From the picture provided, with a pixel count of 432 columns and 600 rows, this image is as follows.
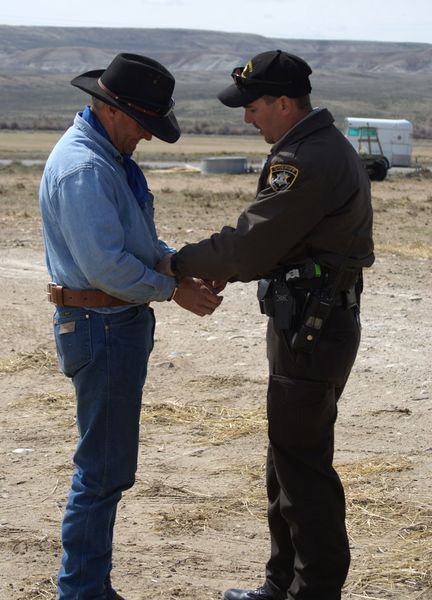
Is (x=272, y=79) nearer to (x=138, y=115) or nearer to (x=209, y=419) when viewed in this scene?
(x=138, y=115)

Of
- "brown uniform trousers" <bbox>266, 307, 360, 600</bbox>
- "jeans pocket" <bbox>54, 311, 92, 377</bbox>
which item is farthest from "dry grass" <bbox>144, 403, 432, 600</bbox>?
"jeans pocket" <bbox>54, 311, 92, 377</bbox>

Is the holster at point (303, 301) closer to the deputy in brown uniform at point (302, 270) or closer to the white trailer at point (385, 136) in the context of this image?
the deputy in brown uniform at point (302, 270)

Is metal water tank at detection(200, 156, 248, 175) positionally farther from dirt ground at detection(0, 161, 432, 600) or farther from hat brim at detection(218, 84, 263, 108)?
hat brim at detection(218, 84, 263, 108)

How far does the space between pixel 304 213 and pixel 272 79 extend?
500 mm

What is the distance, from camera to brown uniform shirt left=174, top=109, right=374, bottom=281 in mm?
3721

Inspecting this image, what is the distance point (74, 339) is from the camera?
12.6 feet

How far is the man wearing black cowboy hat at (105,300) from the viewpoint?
12.3 ft

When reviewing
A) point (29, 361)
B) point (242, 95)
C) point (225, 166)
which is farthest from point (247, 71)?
point (225, 166)

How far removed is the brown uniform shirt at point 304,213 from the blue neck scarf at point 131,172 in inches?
12.5

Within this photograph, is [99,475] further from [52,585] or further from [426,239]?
[426,239]

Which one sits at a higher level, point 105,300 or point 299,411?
point 105,300

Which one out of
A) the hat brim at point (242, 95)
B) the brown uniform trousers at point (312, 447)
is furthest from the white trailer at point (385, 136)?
the brown uniform trousers at point (312, 447)

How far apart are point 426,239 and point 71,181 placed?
12.1 meters

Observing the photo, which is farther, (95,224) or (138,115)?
(138,115)
